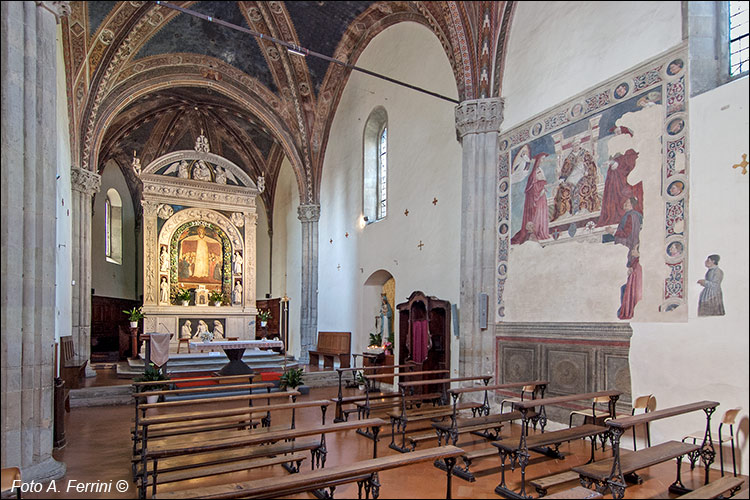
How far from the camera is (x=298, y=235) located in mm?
19234

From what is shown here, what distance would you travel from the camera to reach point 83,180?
1362 centimetres

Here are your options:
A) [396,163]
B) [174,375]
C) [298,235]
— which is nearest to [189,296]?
[298,235]

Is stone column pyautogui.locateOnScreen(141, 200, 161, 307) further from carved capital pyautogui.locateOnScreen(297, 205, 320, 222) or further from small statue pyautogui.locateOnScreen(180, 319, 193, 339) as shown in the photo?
carved capital pyautogui.locateOnScreen(297, 205, 320, 222)

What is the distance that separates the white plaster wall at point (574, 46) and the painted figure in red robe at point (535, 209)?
106cm

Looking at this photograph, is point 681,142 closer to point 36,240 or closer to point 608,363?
point 608,363

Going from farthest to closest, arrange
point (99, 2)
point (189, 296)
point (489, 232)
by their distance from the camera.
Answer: point (189, 296)
point (99, 2)
point (489, 232)

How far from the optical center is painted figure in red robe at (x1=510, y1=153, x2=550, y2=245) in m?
7.93

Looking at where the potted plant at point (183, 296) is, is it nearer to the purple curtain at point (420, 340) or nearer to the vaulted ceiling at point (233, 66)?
the vaulted ceiling at point (233, 66)

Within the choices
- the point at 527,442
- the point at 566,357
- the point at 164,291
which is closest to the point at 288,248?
the point at 164,291

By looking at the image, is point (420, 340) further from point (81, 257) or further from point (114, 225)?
point (114, 225)

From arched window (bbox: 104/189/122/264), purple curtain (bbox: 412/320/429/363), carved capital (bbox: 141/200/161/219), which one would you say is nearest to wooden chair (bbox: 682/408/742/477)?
purple curtain (bbox: 412/320/429/363)

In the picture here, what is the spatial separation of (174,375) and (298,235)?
790 centimetres

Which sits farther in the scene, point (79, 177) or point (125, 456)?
point (79, 177)

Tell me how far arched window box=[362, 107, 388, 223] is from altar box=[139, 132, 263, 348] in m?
6.67
